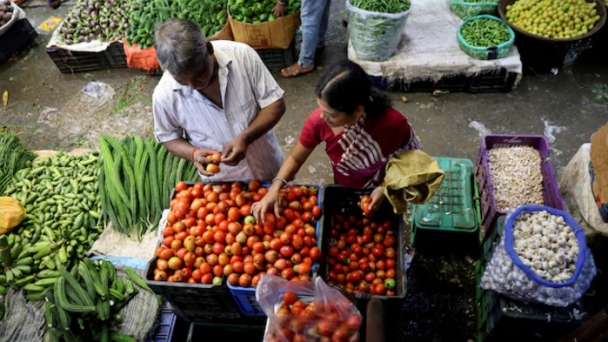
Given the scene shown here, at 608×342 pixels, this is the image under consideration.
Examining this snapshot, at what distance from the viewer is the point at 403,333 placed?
3.26m

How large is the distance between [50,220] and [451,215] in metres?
3.62

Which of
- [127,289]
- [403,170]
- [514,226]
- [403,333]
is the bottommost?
[403,333]

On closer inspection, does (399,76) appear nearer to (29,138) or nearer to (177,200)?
(177,200)

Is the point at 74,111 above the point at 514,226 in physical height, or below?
below

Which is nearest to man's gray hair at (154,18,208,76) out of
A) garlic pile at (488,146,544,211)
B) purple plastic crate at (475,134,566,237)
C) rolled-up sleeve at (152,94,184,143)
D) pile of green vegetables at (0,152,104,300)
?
rolled-up sleeve at (152,94,184,143)

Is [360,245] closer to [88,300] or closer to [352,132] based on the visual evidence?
[352,132]

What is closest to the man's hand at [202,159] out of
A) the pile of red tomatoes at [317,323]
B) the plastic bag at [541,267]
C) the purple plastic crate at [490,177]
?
the pile of red tomatoes at [317,323]

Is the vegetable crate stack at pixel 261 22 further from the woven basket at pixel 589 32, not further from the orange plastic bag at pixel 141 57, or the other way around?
the woven basket at pixel 589 32

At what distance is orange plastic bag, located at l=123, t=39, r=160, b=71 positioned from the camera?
548 centimetres

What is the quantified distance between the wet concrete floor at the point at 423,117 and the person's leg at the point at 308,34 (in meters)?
0.13

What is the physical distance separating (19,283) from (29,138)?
2.91 metres

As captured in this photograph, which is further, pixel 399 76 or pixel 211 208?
pixel 399 76

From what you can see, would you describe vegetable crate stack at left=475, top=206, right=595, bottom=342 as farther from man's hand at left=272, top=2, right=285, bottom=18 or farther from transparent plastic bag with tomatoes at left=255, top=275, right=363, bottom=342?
man's hand at left=272, top=2, right=285, bottom=18

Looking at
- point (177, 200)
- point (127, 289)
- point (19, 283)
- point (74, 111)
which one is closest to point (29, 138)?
point (74, 111)
